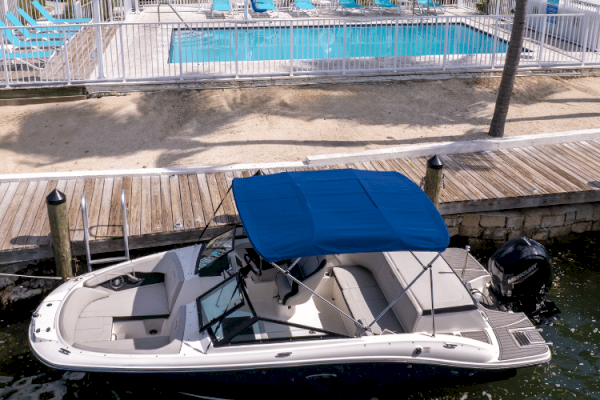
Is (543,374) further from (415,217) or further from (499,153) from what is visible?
(499,153)

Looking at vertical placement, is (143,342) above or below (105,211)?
below

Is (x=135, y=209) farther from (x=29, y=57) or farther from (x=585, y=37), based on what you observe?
(x=585, y=37)

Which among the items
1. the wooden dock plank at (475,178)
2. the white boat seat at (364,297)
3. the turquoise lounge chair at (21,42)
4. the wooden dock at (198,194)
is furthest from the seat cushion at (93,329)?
the turquoise lounge chair at (21,42)

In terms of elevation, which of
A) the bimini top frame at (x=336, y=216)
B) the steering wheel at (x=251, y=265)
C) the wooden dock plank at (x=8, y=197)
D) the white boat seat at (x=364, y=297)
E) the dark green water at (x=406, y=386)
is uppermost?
the bimini top frame at (x=336, y=216)

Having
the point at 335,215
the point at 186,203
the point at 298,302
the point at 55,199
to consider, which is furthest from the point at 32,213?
the point at 335,215

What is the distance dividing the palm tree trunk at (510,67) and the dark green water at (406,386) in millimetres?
3839

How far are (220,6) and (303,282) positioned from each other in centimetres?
1537

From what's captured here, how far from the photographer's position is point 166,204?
8250 mm

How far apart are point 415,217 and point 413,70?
→ 7864 millimetres

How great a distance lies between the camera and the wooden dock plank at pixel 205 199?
26.0ft

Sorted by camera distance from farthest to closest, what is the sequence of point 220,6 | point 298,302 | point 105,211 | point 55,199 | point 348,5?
point 348,5
point 220,6
point 105,211
point 55,199
point 298,302

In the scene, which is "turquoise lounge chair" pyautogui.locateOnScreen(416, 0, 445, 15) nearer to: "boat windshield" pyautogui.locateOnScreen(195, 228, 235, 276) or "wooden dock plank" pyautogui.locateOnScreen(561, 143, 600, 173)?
"wooden dock plank" pyautogui.locateOnScreen(561, 143, 600, 173)

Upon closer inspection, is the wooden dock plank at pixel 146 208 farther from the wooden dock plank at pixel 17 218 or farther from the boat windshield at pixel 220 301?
the boat windshield at pixel 220 301

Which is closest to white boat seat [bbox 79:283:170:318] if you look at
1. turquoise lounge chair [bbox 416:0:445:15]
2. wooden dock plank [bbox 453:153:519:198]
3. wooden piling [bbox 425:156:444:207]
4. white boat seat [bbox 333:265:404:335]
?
white boat seat [bbox 333:265:404:335]
